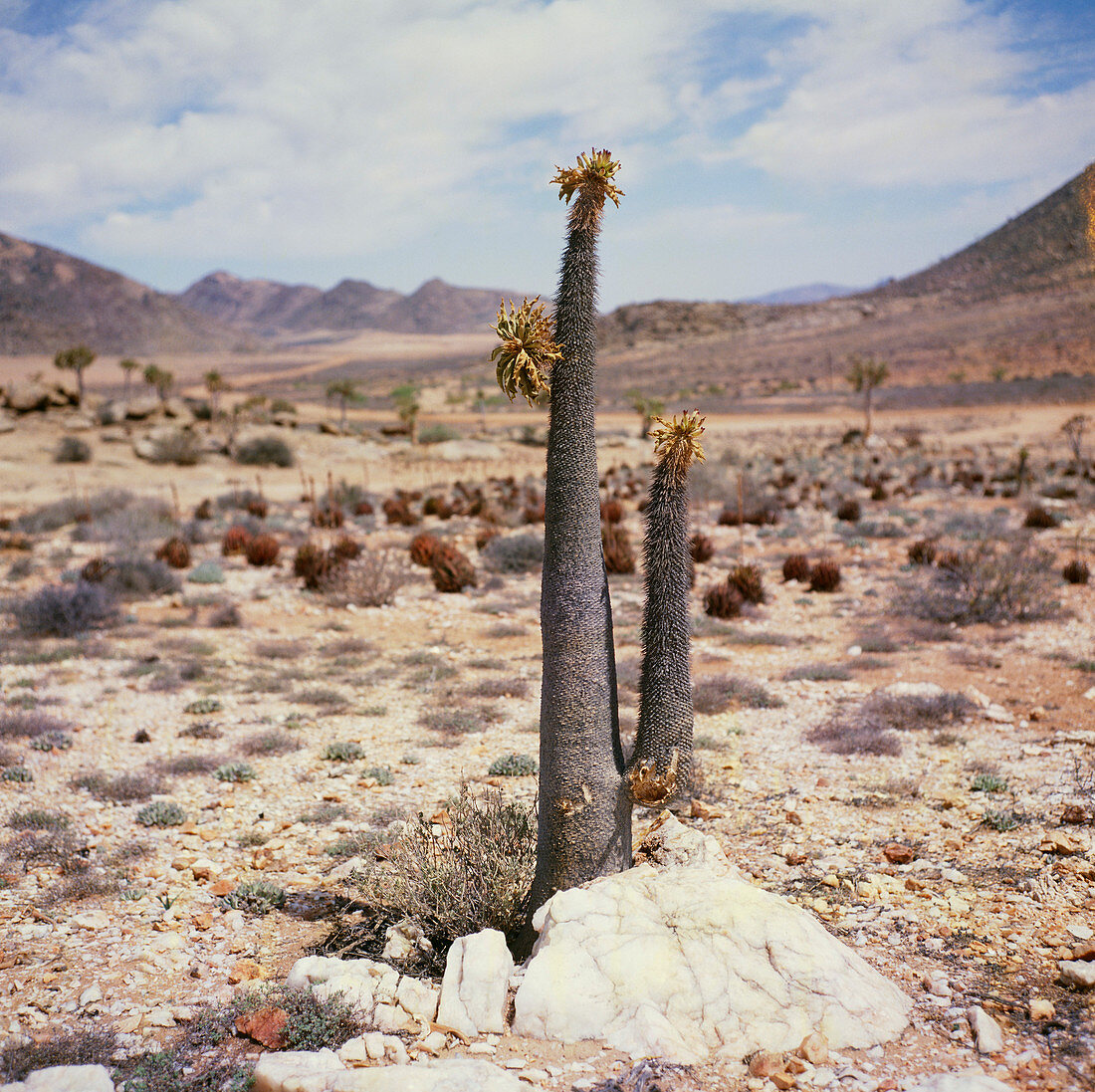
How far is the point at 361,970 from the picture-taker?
3586 millimetres

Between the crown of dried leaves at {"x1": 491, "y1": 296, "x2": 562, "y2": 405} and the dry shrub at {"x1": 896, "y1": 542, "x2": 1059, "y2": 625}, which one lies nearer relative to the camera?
the crown of dried leaves at {"x1": 491, "y1": 296, "x2": 562, "y2": 405}

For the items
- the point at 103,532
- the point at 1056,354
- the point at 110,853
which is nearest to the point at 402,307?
the point at 1056,354

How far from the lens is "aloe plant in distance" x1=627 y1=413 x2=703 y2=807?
406 cm

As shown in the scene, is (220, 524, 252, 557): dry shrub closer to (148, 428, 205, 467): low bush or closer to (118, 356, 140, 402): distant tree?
(148, 428, 205, 467): low bush

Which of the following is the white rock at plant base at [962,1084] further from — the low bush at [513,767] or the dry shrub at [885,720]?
the dry shrub at [885,720]

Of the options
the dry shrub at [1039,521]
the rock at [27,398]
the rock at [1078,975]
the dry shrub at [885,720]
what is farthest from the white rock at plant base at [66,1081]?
the rock at [27,398]

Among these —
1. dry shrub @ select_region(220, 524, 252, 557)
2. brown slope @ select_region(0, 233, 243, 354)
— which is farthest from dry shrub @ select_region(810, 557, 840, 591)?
brown slope @ select_region(0, 233, 243, 354)

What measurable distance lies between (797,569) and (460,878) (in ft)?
30.5

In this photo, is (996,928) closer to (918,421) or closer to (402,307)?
(918,421)

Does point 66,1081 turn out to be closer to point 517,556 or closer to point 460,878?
point 460,878

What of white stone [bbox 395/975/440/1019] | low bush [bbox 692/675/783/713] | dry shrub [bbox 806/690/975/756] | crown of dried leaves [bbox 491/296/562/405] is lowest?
low bush [bbox 692/675/783/713]

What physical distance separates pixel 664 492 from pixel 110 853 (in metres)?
3.91

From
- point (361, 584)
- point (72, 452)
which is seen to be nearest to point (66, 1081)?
point (361, 584)

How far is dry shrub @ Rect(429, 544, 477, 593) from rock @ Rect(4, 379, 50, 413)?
28736 mm
